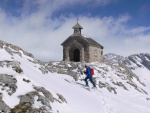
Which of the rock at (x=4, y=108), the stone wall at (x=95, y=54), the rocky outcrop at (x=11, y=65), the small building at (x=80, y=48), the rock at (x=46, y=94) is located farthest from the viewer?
the stone wall at (x=95, y=54)

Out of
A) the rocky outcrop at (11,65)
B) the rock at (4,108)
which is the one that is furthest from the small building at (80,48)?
the rock at (4,108)

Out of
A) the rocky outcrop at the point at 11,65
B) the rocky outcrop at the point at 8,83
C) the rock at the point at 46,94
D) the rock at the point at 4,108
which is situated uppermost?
the rocky outcrop at the point at 11,65

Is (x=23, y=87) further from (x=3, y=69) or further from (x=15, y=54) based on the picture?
(x=15, y=54)

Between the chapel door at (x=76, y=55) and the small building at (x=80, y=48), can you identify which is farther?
the chapel door at (x=76, y=55)

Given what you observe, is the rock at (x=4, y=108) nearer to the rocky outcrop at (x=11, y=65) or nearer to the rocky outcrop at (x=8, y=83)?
the rocky outcrop at (x=8, y=83)

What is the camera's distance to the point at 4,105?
1446 cm

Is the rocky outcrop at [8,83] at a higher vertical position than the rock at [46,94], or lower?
higher

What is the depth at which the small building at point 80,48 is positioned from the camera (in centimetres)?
5194

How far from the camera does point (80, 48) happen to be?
171 ft

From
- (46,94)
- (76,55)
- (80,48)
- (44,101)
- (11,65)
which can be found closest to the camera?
(44,101)

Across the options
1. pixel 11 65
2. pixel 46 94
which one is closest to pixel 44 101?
pixel 46 94

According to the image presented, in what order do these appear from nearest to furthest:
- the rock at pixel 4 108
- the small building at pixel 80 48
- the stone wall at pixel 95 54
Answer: the rock at pixel 4 108
the small building at pixel 80 48
the stone wall at pixel 95 54

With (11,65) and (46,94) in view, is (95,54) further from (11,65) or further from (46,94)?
(46,94)

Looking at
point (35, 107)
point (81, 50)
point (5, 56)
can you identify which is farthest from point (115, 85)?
point (35, 107)
